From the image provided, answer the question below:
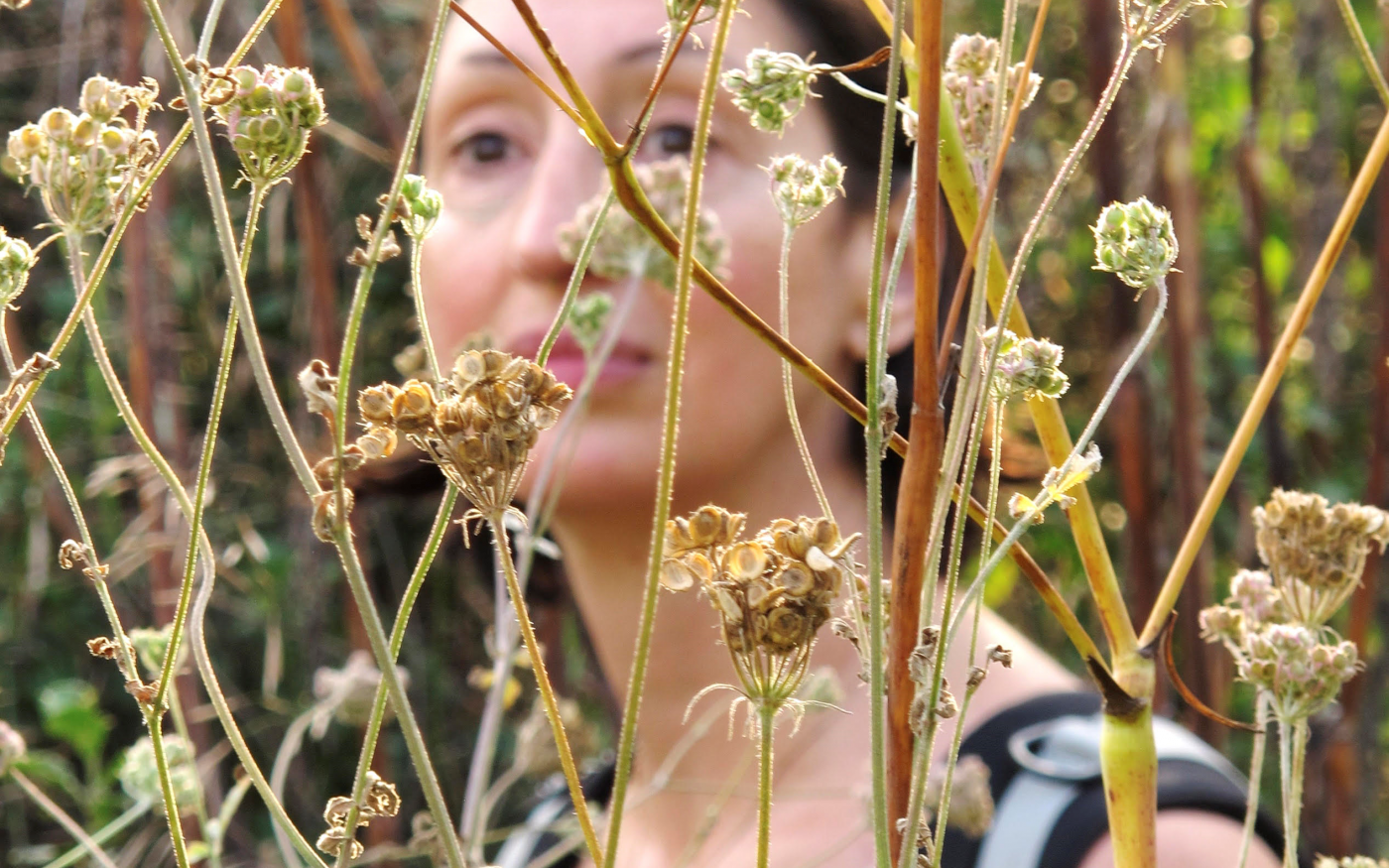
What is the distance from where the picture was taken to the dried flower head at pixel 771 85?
10.4 inches

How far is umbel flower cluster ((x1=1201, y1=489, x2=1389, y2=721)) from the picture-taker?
10.8 inches

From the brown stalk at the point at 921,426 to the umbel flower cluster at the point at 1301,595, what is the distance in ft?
0.35

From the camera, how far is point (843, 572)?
21cm

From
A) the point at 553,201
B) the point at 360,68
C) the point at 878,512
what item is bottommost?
the point at 878,512

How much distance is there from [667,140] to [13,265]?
62 cm

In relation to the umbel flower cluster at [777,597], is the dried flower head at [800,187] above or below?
above

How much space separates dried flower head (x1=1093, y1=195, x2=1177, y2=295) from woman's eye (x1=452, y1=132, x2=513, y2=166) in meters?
0.74

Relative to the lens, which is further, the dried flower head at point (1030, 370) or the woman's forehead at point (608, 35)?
the woman's forehead at point (608, 35)

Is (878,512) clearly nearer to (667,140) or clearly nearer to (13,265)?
(13,265)

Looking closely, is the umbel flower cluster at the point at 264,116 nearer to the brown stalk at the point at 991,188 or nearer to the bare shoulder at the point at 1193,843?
the brown stalk at the point at 991,188

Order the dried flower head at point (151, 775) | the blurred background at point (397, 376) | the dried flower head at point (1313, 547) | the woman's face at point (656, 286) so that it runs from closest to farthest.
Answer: the dried flower head at point (1313, 547)
the dried flower head at point (151, 775)
the woman's face at point (656, 286)
the blurred background at point (397, 376)

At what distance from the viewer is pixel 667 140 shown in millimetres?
849

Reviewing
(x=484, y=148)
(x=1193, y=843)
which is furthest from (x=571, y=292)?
(x=484, y=148)

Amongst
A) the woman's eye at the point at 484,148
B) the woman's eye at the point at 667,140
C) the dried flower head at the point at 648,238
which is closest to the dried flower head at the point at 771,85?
the dried flower head at the point at 648,238
